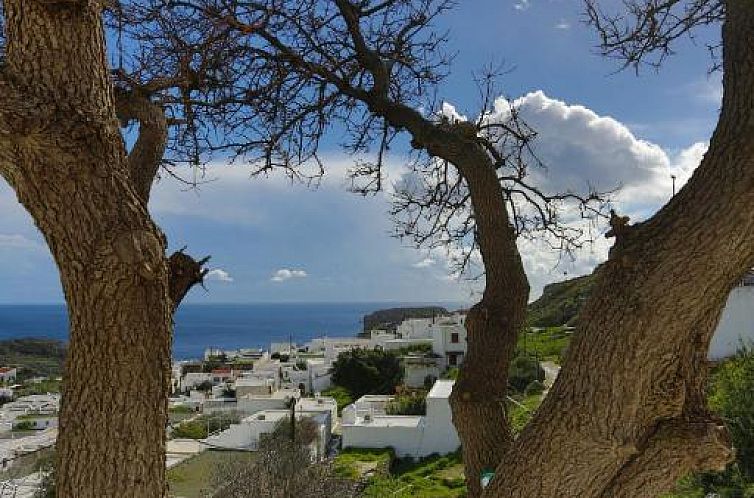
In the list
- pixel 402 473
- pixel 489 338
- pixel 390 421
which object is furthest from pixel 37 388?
pixel 489 338

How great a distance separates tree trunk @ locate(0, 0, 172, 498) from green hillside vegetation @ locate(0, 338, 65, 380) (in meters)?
66.0

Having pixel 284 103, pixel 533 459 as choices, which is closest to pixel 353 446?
pixel 284 103

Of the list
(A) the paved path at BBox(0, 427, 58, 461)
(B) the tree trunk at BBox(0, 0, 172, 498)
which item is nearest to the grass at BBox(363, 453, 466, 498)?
(A) the paved path at BBox(0, 427, 58, 461)

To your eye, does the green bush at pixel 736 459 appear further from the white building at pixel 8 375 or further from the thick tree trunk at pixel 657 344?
the white building at pixel 8 375

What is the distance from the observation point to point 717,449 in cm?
194

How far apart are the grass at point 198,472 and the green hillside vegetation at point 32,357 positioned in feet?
154

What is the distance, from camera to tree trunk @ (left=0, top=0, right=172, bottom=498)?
1.87m

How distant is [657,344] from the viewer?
1.85 m

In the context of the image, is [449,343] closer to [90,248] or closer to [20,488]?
[20,488]

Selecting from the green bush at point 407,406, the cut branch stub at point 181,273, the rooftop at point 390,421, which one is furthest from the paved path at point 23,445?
the cut branch stub at point 181,273

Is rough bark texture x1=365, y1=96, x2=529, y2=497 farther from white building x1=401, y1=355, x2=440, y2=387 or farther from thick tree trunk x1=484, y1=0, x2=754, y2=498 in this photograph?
white building x1=401, y1=355, x2=440, y2=387

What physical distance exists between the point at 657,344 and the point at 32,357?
79.9 meters

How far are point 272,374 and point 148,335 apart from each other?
4290 centimetres

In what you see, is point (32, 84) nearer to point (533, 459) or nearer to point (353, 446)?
point (533, 459)
